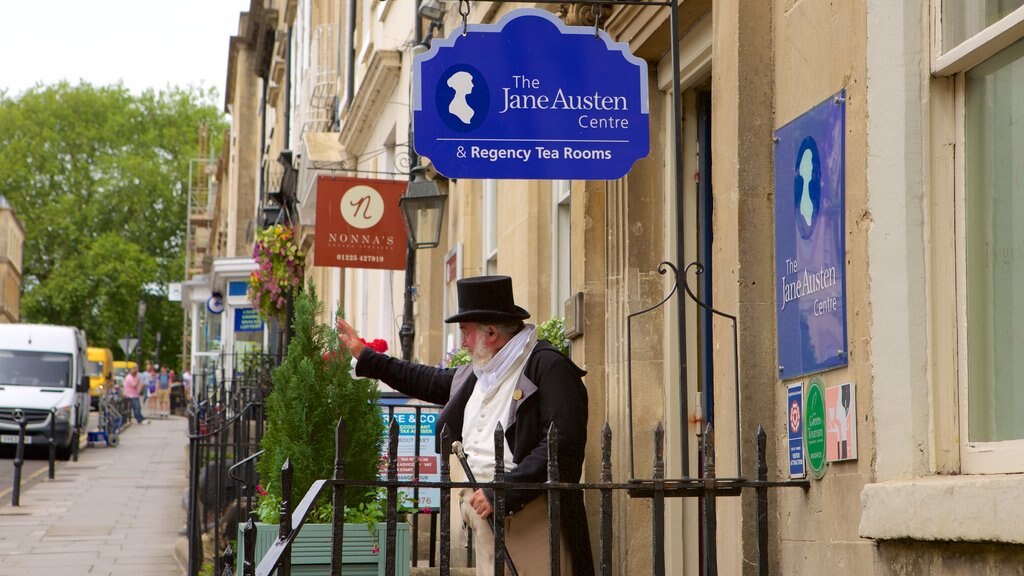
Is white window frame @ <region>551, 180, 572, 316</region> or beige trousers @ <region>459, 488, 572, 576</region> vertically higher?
white window frame @ <region>551, 180, 572, 316</region>

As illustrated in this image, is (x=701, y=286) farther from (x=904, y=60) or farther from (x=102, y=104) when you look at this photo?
(x=102, y=104)

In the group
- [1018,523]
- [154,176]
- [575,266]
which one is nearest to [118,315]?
[154,176]

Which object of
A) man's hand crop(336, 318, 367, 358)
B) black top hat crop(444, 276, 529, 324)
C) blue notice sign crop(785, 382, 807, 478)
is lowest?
blue notice sign crop(785, 382, 807, 478)

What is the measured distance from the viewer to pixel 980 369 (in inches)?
175

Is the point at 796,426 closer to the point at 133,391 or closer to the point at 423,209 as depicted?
the point at 423,209

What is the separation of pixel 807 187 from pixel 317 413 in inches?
116

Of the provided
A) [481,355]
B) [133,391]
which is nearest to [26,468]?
[133,391]

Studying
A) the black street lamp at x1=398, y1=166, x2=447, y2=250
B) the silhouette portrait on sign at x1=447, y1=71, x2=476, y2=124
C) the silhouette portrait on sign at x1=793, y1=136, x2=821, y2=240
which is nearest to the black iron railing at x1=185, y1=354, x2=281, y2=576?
the black street lamp at x1=398, y1=166, x2=447, y2=250

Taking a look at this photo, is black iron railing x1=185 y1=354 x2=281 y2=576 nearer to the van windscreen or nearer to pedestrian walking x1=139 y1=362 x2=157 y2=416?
the van windscreen

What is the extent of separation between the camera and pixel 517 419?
243 inches

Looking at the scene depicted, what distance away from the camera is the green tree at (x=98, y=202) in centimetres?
6669

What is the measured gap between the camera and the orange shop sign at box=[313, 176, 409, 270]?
14.7 metres

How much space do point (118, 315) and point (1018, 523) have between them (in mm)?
65898

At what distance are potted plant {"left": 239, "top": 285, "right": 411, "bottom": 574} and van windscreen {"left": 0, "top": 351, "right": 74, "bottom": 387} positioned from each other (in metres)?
22.3
